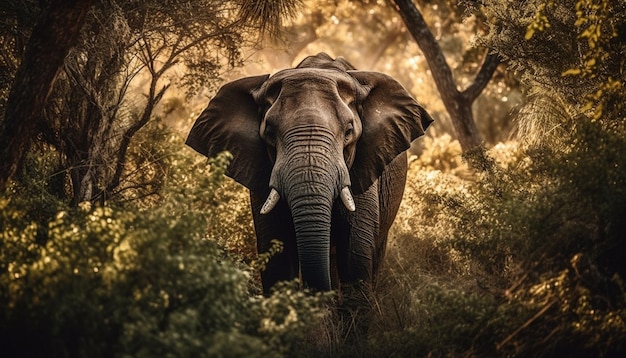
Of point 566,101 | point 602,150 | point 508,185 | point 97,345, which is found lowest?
point 97,345

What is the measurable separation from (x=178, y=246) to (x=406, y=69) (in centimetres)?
2666

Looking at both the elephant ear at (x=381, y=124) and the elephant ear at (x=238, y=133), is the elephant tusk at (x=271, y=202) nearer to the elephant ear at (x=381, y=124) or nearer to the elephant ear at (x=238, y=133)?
the elephant ear at (x=238, y=133)

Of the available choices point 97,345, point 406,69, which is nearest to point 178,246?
point 97,345

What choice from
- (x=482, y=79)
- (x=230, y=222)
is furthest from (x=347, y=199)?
(x=482, y=79)

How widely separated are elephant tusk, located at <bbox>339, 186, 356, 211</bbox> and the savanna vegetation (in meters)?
0.96

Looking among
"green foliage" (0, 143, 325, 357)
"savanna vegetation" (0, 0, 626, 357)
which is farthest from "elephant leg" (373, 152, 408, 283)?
"green foliage" (0, 143, 325, 357)

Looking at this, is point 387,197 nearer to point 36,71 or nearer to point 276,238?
point 276,238

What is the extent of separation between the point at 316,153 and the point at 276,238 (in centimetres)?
125

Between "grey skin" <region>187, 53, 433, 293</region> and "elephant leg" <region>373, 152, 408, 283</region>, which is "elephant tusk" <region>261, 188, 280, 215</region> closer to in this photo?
"grey skin" <region>187, 53, 433, 293</region>

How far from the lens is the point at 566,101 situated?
11414 mm

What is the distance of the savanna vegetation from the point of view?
6.17m

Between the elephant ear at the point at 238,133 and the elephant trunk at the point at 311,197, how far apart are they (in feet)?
2.86

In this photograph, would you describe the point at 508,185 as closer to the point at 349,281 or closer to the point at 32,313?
the point at 349,281

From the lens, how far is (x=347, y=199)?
29.2ft
